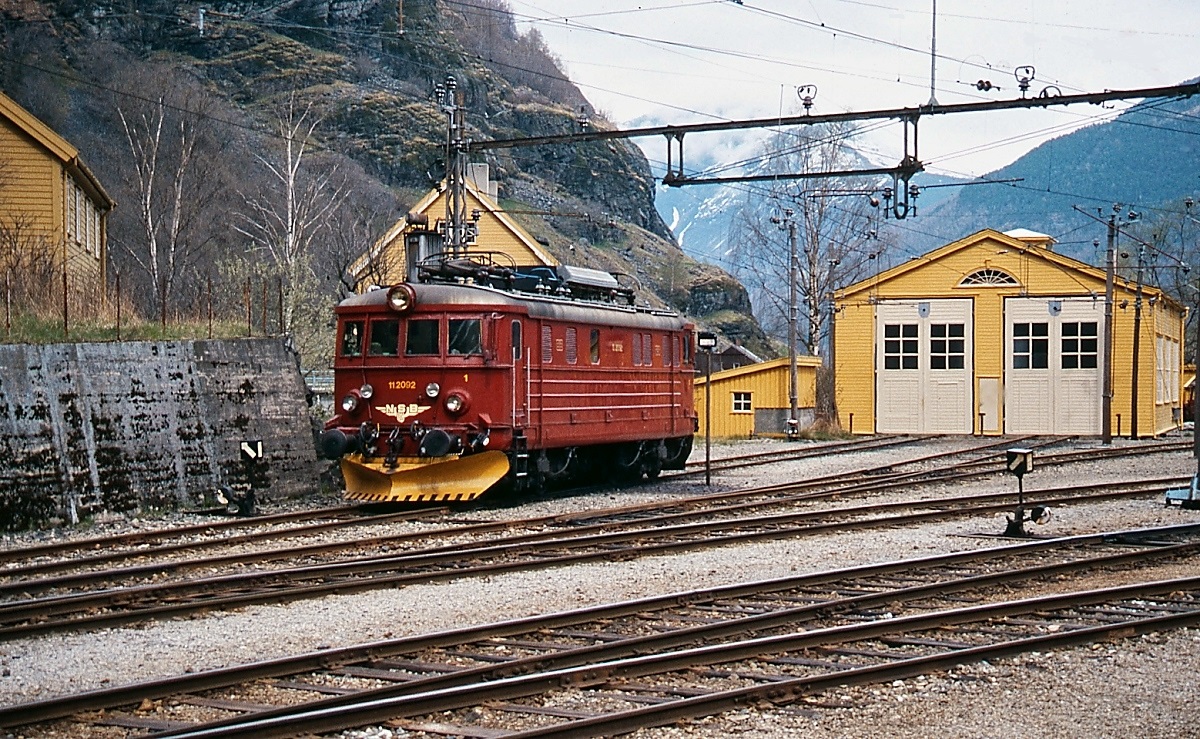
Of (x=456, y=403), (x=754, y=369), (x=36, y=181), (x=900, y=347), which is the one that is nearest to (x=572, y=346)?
(x=456, y=403)

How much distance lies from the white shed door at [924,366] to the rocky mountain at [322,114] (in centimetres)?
2087

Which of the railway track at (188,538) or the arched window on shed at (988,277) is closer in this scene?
the railway track at (188,538)

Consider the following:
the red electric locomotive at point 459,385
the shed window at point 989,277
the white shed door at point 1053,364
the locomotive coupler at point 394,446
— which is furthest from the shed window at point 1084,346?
the locomotive coupler at point 394,446

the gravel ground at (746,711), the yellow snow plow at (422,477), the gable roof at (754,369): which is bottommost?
the gravel ground at (746,711)

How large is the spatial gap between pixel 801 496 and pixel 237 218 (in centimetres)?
5275

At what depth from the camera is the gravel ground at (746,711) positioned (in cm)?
762

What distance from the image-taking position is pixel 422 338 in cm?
1917

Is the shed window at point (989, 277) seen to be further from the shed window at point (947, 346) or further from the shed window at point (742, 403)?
the shed window at point (742, 403)

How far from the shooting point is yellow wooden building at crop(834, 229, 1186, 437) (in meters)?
42.3

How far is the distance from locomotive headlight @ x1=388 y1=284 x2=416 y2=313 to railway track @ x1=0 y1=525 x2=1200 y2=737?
339 inches

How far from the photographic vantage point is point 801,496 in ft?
67.6

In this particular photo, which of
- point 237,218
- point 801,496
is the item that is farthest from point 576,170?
point 801,496

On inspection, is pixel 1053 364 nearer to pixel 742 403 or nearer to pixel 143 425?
pixel 742 403

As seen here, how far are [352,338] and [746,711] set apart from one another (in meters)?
12.8
